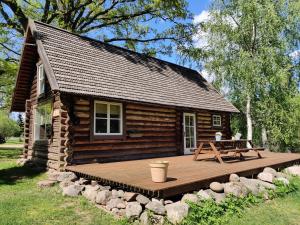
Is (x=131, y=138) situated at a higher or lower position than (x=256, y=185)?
higher

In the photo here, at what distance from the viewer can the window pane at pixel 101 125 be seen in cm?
1148

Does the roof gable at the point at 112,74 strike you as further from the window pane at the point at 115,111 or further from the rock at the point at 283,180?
the rock at the point at 283,180

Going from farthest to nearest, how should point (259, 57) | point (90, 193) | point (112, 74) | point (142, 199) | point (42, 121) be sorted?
1. point (259, 57)
2. point (42, 121)
3. point (112, 74)
4. point (90, 193)
5. point (142, 199)

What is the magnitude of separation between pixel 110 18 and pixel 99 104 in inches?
531

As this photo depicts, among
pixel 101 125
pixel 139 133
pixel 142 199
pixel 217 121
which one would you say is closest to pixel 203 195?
pixel 142 199

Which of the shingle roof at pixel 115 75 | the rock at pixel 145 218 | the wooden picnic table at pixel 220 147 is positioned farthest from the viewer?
the shingle roof at pixel 115 75

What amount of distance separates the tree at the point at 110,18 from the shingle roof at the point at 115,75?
5.38 metres

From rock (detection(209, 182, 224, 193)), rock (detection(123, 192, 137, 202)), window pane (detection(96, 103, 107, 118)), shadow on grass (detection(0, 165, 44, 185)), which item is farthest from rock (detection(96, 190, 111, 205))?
window pane (detection(96, 103, 107, 118))

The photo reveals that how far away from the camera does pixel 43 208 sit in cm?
688

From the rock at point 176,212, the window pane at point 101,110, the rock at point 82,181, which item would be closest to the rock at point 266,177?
the rock at point 176,212

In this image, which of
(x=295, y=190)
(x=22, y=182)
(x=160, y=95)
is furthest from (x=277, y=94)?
(x=22, y=182)

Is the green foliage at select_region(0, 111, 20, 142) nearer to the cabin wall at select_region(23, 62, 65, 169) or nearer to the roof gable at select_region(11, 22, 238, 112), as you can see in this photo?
the cabin wall at select_region(23, 62, 65, 169)

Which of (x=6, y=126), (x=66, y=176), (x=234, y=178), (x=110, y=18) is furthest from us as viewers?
(x=6, y=126)

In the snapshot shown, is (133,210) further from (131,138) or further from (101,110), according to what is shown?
(131,138)
